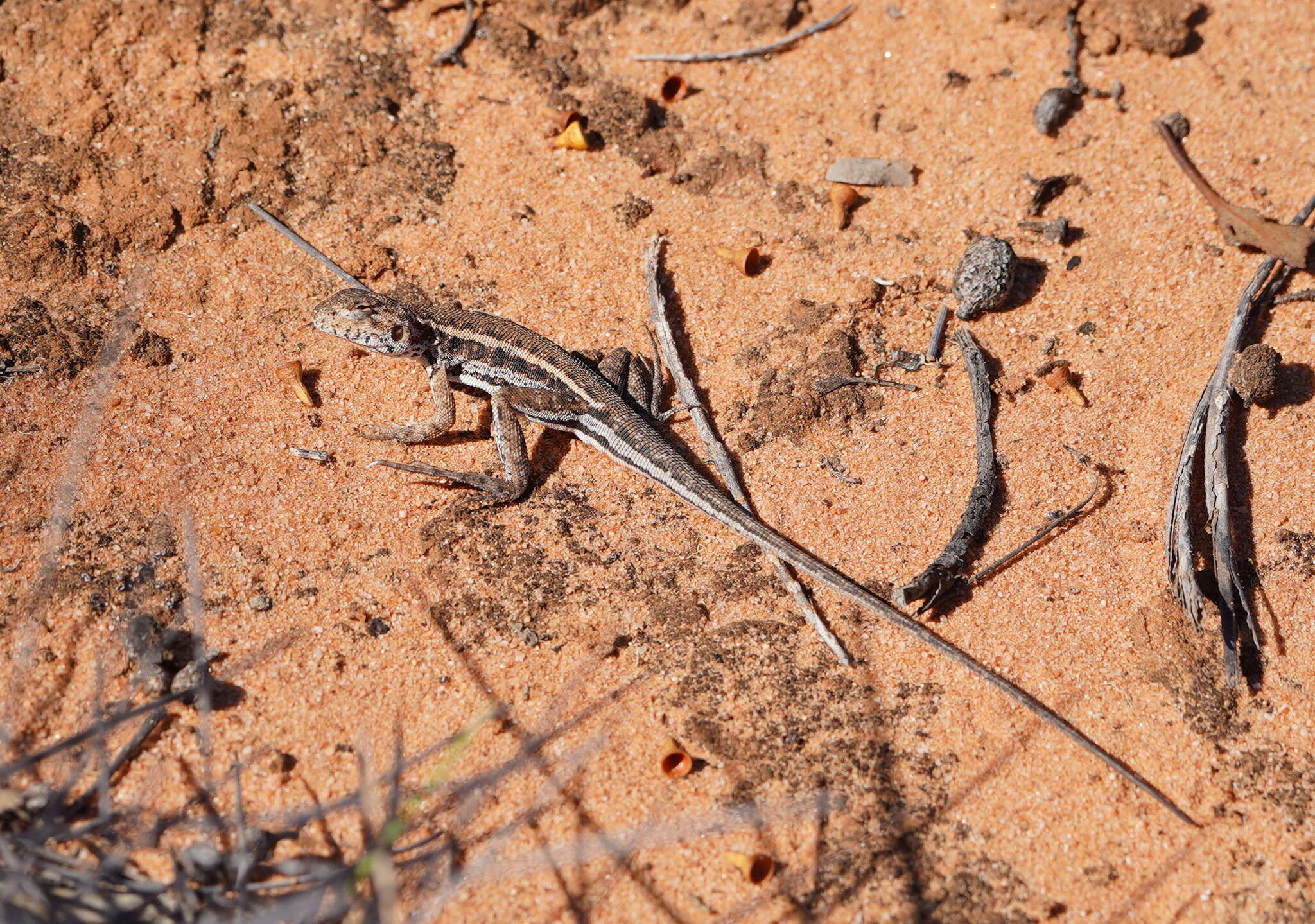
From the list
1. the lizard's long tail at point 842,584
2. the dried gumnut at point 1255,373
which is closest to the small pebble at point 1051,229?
the dried gumnut at point 1255,373

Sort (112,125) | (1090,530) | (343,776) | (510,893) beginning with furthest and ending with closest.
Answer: (112,125)
(1090,530)
(343,776)
(510,893)

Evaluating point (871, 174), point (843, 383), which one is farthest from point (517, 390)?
point (871, 174)

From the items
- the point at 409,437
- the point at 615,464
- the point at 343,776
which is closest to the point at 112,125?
the point at 409,437

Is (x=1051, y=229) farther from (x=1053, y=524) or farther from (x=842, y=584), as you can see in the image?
(x=842, y=584)

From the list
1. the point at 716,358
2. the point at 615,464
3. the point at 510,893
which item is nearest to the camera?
the point at 510,893

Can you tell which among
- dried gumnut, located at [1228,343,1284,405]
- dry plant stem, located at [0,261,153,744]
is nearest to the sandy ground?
dry plant stem, located at [0,261,153,744]

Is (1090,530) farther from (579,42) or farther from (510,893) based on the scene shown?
(579,42)
